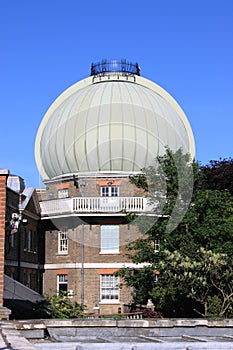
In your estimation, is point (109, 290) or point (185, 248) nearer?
point (185, 248)

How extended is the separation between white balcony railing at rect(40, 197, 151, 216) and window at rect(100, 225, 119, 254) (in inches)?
49.2

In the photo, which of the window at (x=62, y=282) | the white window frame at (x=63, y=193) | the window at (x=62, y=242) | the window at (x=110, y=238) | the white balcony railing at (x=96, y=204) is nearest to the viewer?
the white balcony railing at (x=96, y=204)

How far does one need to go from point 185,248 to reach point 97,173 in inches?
666

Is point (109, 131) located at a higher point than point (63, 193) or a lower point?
higher

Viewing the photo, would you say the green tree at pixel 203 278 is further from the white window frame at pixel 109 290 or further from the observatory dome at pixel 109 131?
the observatory dome at pixel 109 131

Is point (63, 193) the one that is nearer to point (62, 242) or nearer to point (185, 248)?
point (62, 242)

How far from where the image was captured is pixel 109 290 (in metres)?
37.6

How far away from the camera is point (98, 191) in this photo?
4006 centimetres

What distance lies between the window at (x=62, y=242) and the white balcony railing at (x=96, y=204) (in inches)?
61.6

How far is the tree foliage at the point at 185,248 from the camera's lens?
22781 millimetres

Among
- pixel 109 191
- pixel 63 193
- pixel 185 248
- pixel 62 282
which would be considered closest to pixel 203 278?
pixel 185 248

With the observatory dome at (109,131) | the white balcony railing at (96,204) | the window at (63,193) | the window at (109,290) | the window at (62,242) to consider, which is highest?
the observatory dome at (109,131)

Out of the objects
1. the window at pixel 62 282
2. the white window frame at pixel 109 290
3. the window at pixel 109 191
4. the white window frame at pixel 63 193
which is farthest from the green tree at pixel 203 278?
the white window frame at pixel 63 193

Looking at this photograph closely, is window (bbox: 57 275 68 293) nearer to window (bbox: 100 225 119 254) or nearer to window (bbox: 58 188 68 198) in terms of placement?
window (bbox: 100 225 119 254)
